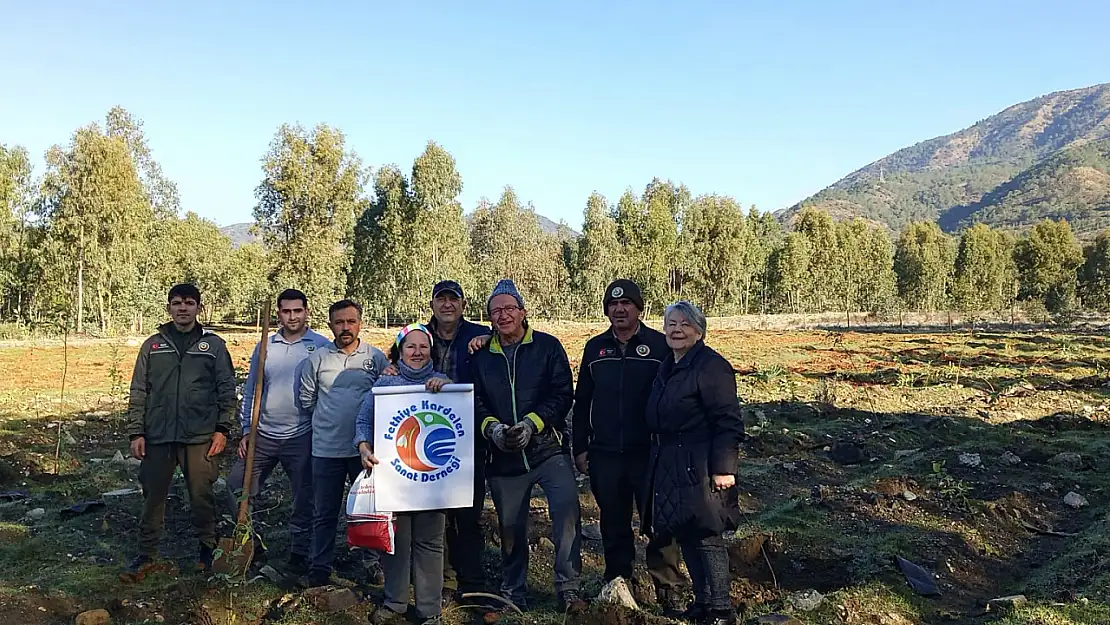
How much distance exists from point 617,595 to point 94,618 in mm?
3007

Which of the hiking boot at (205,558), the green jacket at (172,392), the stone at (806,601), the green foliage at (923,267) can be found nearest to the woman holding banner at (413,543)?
the green jacket at (172,392)

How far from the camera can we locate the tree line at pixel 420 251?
3353 cm

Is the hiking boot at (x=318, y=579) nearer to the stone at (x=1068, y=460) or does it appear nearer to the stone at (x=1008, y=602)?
the stone at (x=1008, y=602)

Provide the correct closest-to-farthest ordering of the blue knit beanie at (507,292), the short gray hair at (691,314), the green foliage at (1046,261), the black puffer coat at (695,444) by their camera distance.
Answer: the black puffer coat at (695,444)
the short gray hair at (691,314)
the blue knit beanie at (507,292)
the green foliage at (1046,261)

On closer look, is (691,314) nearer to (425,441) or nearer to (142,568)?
(425,441)

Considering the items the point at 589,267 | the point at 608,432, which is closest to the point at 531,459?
the point at 608,432

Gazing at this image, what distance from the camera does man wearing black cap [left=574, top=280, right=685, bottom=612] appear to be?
184 inches

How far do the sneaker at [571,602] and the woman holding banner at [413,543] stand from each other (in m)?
0.73

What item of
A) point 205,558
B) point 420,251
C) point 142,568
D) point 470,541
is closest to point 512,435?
point 470,541

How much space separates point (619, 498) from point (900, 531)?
292 cm

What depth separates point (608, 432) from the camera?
15.4 feet

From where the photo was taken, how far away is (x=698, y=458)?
168 inches

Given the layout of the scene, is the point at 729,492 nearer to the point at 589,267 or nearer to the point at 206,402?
the point at 206,402

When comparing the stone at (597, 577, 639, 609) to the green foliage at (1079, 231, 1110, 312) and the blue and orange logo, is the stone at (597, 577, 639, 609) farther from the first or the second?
the green foliage at (1079, 231, 1110, 312)
